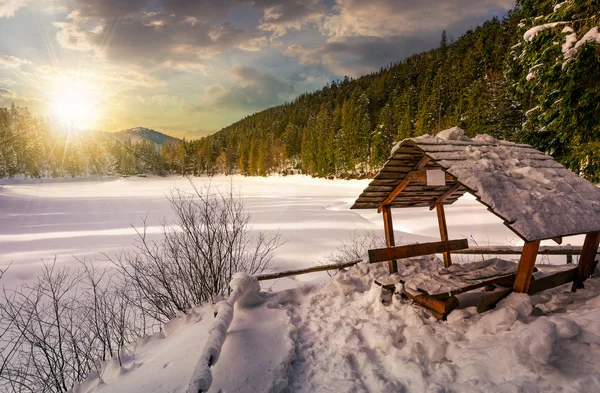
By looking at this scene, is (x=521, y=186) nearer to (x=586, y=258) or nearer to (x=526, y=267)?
(x=526, y=267)

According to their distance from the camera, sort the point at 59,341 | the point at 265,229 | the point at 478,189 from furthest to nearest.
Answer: the point at 265,229
the point at 59,341
the point at 478,189

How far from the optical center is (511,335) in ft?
10.7

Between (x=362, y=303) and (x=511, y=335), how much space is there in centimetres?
224

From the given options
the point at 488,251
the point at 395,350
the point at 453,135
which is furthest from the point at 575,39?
the point at 395,350

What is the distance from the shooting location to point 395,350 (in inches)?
146

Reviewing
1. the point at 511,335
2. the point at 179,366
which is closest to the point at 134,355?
the point at 179,366

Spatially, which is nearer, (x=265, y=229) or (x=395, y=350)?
(x=395, y=350)

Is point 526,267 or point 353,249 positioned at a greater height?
point 526,267

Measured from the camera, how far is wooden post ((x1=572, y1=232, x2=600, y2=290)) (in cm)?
468

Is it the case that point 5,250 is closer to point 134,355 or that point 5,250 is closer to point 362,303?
point 134,355

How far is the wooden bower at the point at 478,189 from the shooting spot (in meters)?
3.66

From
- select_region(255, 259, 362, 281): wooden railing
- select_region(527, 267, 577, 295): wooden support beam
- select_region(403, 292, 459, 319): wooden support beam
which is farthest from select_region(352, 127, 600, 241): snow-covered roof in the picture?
select_region(255, 259, 362, 281): wooden railing

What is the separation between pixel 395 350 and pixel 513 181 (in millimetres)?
2833

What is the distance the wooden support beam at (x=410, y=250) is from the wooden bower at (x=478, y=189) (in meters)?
0.16
